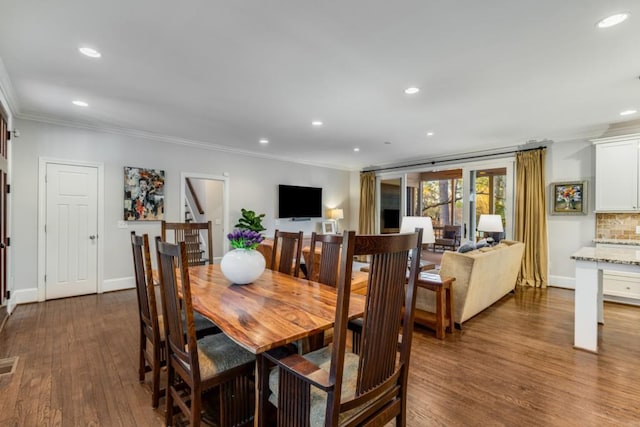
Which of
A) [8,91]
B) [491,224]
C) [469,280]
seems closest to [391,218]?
[491,224]

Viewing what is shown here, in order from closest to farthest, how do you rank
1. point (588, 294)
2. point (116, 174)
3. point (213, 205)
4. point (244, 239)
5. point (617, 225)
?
point (244, 239) → point (588, 294) → point (617, 225) → point (116, 174) → point (213, 205)

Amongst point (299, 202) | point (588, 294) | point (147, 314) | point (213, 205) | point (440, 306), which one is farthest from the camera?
point (299, 202)

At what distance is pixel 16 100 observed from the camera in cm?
347

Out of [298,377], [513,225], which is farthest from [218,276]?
[513,225]

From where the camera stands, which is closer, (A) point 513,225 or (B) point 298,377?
(B) point 298,377

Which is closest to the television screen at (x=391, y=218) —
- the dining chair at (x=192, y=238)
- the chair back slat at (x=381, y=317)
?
the dining chair at (x=192, y=238)

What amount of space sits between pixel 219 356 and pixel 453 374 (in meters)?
1.81

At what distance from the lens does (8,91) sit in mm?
3152

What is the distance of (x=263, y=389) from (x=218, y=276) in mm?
1302

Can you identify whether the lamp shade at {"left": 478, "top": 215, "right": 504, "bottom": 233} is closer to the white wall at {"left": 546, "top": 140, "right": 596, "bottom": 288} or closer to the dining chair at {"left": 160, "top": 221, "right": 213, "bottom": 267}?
the white wall at {"left": 546, "top": 140, "right": 596, "bottom": 288}

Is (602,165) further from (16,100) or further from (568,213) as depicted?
(16,100)

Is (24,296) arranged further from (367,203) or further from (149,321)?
(367,203)

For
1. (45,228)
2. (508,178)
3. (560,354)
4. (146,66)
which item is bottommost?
(560,354)

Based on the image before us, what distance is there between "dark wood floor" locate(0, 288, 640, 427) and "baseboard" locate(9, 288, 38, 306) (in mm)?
387
